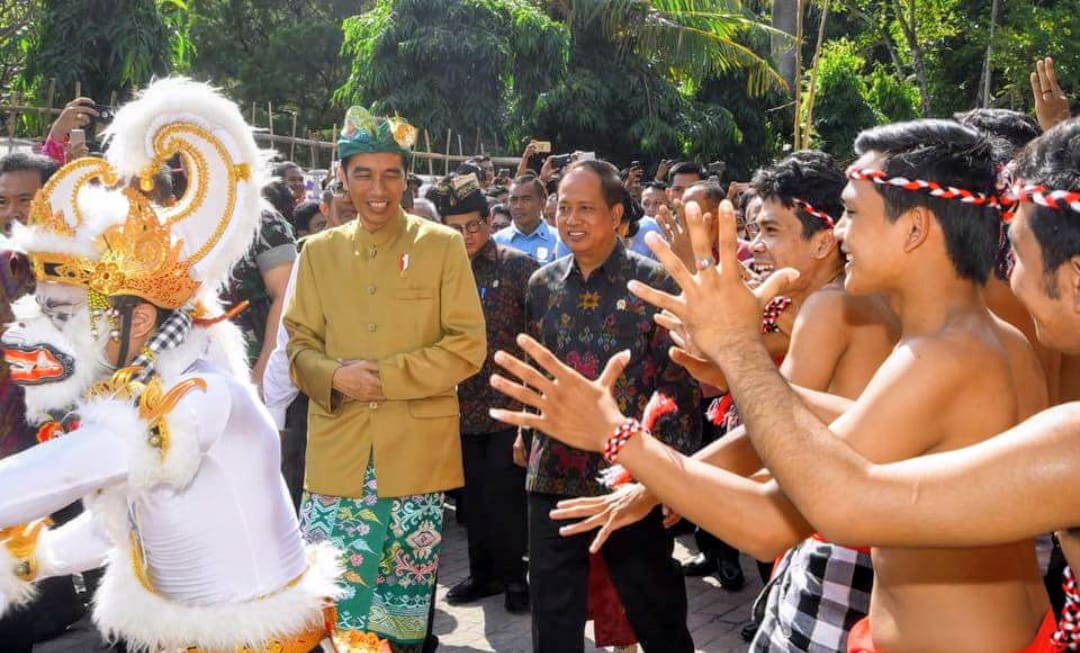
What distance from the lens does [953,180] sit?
8.01ft

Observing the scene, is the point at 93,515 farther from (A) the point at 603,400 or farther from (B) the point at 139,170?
(A) the point at 603,400

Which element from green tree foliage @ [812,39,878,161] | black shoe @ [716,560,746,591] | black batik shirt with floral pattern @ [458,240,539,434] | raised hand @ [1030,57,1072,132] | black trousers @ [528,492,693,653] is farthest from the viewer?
green tree foliage @ [812,39,878,161]

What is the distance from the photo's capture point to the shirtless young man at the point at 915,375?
209 centimetres

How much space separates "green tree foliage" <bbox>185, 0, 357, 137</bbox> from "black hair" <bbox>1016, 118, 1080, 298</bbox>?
28.5m

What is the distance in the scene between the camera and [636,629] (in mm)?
4348

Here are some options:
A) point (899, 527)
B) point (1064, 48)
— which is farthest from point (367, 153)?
point (1064, 48)

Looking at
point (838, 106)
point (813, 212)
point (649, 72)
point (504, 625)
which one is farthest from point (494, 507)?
point (838, 106)

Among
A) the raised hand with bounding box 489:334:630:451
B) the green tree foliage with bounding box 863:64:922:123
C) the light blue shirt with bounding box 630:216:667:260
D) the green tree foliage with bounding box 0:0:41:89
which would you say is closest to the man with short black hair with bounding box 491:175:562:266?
the light blue shirt with bounding box 630:216:667:260

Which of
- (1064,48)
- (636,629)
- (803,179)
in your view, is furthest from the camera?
(1064,48)

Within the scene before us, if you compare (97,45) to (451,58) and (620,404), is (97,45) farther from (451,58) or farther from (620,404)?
(620,404)

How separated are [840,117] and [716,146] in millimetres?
2833

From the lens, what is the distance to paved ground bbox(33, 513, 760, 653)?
5227mm

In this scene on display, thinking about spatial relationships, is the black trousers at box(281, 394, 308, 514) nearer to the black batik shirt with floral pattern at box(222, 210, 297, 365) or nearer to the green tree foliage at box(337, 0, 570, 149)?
the black batik shirt with floral pattern at box(222, 210, 297, 365)

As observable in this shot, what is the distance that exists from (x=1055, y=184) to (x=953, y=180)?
21.1 inches
